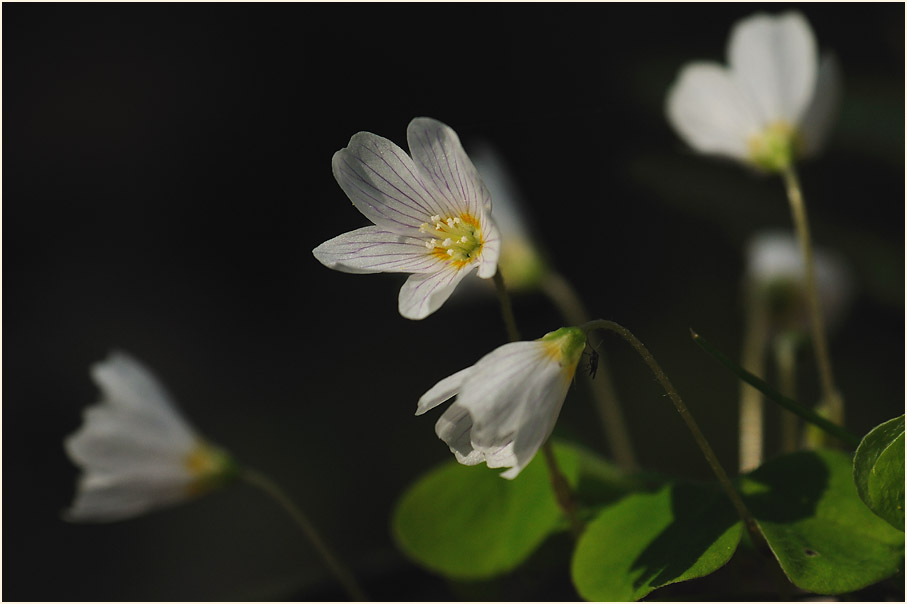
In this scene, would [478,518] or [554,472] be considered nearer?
[554,472]

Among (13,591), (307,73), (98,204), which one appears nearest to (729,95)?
(307,73)

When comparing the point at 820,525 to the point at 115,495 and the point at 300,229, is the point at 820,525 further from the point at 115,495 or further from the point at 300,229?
the point at 300,229

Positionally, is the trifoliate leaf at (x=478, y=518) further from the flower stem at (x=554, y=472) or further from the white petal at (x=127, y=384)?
the white petal at (x=127, y=384)

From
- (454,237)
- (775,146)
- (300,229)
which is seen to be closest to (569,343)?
(454,237)

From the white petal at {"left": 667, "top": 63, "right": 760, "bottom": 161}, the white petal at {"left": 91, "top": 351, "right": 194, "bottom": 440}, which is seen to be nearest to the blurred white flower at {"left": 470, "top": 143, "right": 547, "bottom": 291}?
the white petal at {"left": 667, "top": 63, "right": 760, "bottom": 161}

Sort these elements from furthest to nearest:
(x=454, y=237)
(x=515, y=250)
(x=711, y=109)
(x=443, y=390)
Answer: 1. (x=515, y=250)
2. (x=711, y=109)
3. (x=454, y=237)
4. (x=443, y=390)

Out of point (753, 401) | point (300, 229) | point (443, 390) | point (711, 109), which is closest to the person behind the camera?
point (443, 390)

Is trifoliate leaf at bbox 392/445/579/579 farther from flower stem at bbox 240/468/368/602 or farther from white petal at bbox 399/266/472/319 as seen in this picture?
white petal at bbox 399/266/472/319
